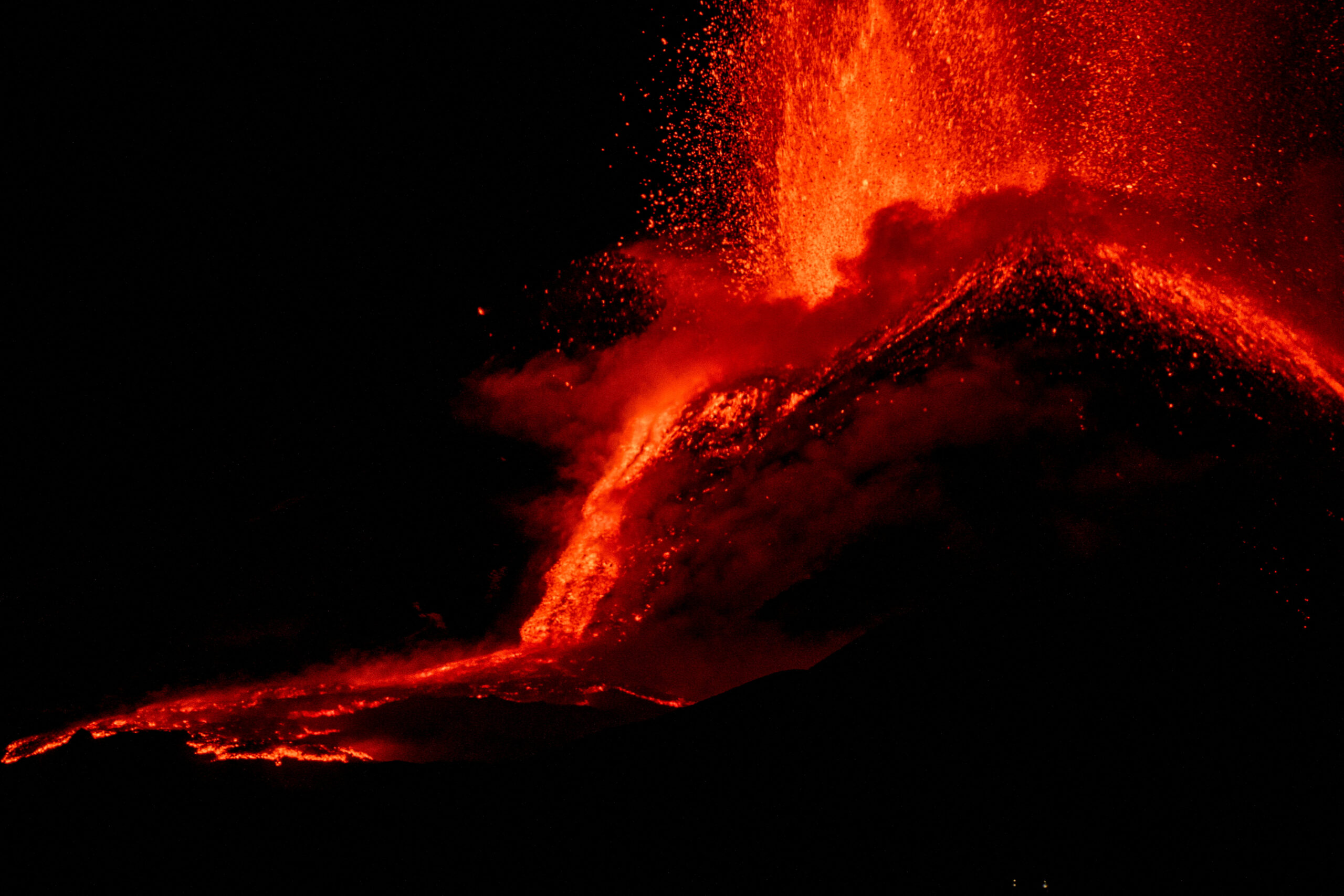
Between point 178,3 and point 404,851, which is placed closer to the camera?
point 404,851

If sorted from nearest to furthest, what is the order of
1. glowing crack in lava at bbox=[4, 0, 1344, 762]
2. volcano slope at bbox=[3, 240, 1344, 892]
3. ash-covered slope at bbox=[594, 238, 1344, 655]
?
1. volcano slope at bbox=[3, 240, 1344, 892]
2. ash-covered slope at bbox=[594, 238, 1344, 655]
3. glowing crack in lava at bbox=[4, 0, 1344, 762]

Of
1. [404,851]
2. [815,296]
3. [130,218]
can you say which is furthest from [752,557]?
[130,218]

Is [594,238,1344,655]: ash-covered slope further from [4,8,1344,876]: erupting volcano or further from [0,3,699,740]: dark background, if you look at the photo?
[0,3,699,740]: dark background

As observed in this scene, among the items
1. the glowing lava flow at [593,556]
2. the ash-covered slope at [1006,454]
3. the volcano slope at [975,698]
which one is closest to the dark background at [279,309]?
the glowing lava flow at [593,556]

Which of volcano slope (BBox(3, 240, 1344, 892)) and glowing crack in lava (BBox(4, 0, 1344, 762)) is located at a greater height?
glowing crack in lava (BBox(4, 0, 1344, 762))

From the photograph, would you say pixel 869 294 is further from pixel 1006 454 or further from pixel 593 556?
pixel 593 556

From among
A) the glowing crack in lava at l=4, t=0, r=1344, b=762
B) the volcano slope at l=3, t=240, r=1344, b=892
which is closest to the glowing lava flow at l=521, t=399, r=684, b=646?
the glowing crack in lava at l=4, t=0, r=1344, b=762

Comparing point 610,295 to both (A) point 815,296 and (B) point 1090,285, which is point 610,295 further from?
(B) point 1090,285
